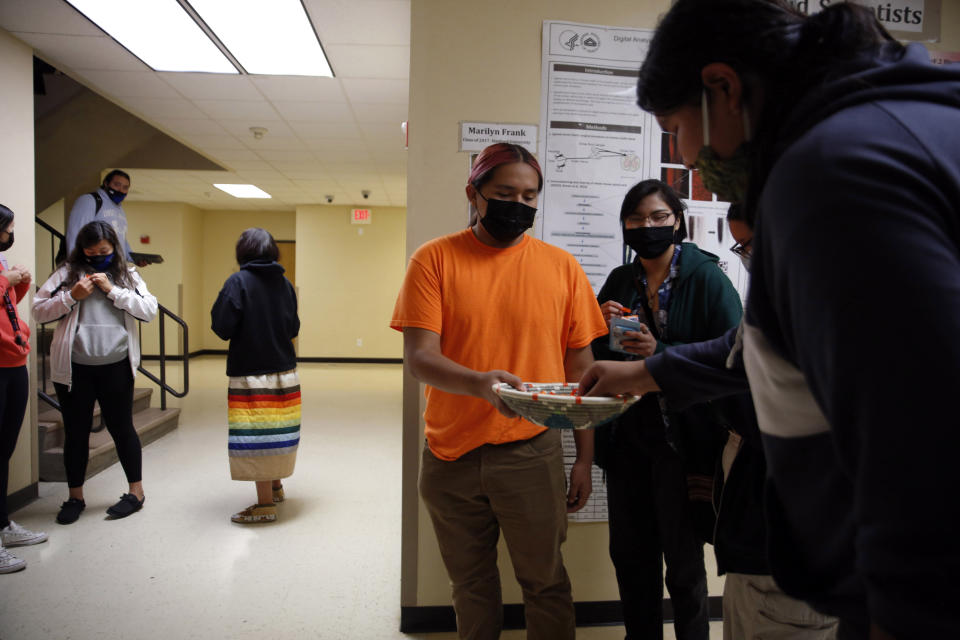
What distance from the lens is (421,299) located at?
152cm

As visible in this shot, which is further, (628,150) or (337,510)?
(337,510)

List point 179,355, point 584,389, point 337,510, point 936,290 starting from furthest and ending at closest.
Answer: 1. point 179,355
2. point 337,510
3. point 584,389
4. point 936,290

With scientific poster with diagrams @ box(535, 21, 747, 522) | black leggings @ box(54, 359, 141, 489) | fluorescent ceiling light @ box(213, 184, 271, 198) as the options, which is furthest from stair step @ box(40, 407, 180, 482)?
fluorescent ceiling light @ box(213, 184, 271, 198)

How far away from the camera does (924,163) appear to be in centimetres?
46

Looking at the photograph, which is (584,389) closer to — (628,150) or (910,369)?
(910,369)

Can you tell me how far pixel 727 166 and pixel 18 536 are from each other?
144 inches

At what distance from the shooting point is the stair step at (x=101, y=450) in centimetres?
390

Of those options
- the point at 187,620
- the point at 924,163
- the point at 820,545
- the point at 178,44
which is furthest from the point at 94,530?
the point at 924,163

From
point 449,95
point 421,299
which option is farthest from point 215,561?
point 449,95

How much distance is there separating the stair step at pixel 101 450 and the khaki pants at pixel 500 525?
334 centimetres

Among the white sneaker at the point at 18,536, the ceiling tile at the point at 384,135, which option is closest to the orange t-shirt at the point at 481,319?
the white sneaker at the point at 18,536

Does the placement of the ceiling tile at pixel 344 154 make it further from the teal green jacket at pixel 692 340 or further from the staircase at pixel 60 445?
the teal green jacket at pixel 692 340

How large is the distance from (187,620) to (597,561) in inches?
65.0

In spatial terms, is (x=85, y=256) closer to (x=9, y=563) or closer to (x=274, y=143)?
(x=9, y=563)
